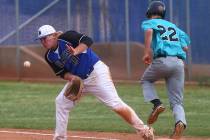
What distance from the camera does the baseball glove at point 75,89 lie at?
919cm

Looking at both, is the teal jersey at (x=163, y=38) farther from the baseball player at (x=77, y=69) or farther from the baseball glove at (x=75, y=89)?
the baseball glove at (x=75, y=89)

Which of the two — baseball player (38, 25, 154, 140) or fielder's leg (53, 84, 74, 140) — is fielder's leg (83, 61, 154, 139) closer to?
baseball player (38, 25, 154, 140)

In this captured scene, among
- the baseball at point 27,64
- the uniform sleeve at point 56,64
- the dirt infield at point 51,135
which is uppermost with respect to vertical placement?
the uniform sleeve at point 56,64

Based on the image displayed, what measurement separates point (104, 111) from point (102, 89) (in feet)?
19.3

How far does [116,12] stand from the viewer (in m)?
23.8

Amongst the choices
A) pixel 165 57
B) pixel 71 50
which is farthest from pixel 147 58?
pixel 71 50

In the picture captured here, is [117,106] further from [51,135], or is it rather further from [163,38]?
[51,135]

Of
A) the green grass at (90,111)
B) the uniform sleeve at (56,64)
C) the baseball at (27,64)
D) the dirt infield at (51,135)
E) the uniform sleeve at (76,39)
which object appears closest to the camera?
Answer: the uniform sleeve at (76,39)

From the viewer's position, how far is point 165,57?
951 centimetres

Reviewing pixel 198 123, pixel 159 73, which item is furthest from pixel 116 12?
pixel 159 73

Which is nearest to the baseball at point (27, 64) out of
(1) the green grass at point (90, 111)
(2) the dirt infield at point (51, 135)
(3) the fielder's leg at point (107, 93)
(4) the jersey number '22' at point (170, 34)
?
(1) the green grass at point (90, 111)

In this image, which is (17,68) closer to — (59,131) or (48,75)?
(48,75)

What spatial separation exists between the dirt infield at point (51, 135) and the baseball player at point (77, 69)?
1.54 metres

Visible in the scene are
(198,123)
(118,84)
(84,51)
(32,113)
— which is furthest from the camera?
(118,84)
